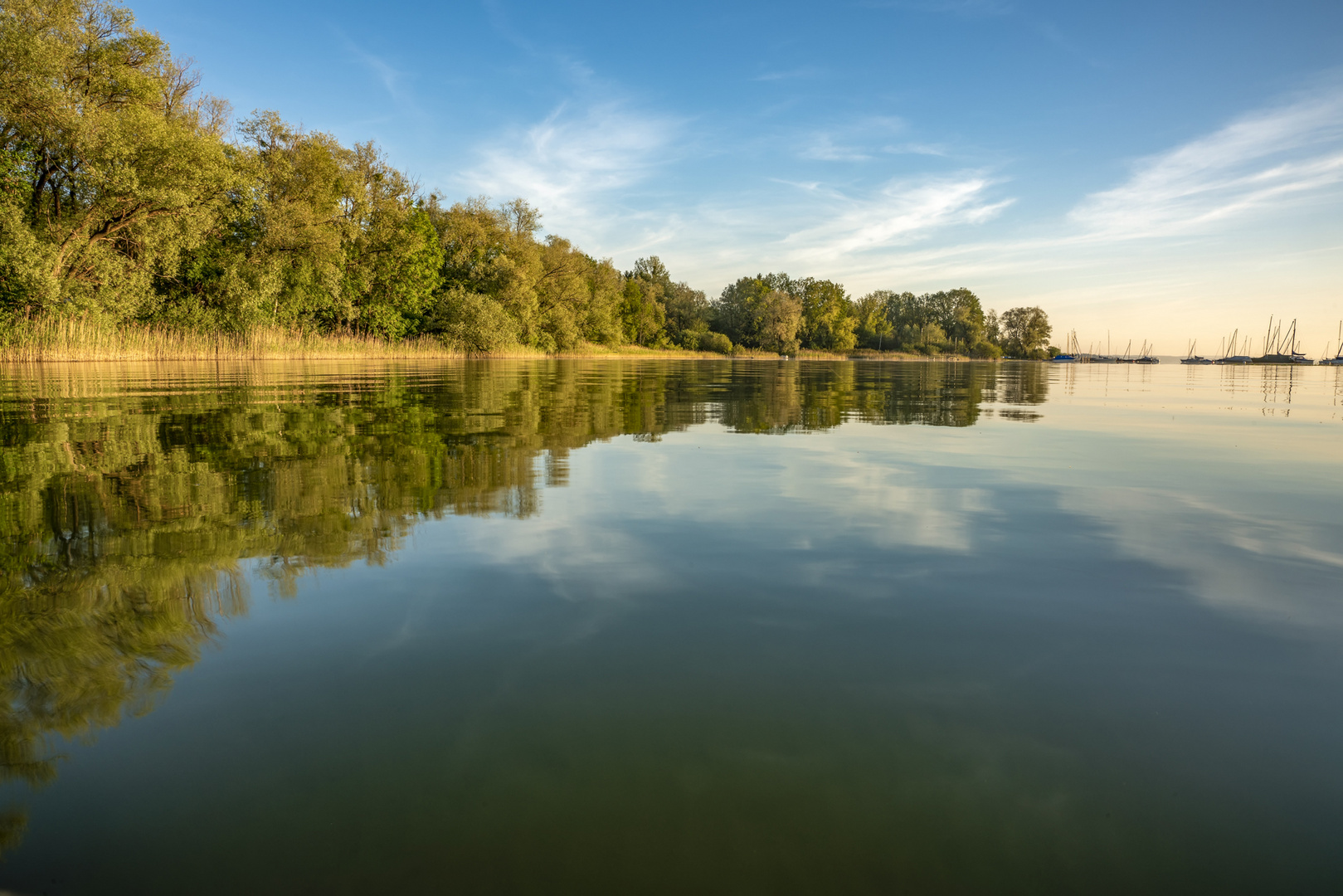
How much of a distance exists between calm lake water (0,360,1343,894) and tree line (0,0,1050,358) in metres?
35.4

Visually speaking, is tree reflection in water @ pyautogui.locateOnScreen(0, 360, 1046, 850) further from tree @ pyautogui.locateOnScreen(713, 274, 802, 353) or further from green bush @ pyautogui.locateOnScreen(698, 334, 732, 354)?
tree @ pyautogui.locateOnScreen(713, 274, 802, 353)

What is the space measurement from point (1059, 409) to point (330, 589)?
651 inches

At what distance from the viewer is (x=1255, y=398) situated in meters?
20.0

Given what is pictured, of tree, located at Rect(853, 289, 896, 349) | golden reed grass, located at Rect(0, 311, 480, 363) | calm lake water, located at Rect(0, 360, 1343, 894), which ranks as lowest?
calm lake water, located at Rect(0, 360, 1343, 894)

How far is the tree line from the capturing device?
102 feet

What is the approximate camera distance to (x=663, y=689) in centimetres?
261

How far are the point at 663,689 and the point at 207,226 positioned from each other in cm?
4417

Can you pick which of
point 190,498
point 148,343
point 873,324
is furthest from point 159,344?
point 873,324

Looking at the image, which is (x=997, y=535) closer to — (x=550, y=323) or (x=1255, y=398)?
(x=1255, y=398)

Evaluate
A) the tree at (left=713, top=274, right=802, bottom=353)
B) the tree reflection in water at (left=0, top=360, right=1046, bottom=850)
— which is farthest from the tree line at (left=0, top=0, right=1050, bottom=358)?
the tree at (left=713, top=274, right=802, bottom=353)

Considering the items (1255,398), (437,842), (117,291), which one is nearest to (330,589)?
(437,842)

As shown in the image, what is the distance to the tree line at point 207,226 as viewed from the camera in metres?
31.1

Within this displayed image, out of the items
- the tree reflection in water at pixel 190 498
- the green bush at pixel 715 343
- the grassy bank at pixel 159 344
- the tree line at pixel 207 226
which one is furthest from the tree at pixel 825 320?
the tree reflection in water at pixel 190 498

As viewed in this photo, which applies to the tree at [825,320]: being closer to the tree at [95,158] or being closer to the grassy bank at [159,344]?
the grassy bank at [159,344]
